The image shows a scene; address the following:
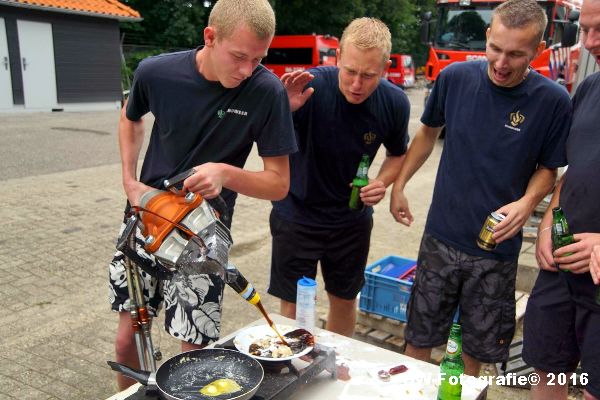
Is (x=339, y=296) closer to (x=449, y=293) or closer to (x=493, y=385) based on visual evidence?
(x=449, y=293)

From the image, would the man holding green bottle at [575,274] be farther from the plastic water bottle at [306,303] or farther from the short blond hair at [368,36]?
the plastic water bottle at [306,303]

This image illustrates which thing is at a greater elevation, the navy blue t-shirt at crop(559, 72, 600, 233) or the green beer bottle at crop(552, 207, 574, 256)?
the navy blue t-shirt at crop(559, 72, 600, 233)

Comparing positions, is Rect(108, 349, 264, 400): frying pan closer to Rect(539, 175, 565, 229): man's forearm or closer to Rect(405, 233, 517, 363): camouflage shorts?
Rect(405, 233, 517, 363): camouflage shorts

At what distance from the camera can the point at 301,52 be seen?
2278cm

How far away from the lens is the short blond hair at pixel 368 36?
2.54 m

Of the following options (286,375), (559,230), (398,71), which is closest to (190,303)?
(286,375)

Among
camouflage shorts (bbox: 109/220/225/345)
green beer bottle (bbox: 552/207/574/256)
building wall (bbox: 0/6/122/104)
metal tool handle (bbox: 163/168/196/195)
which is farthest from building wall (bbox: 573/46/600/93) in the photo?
building wall (bbox: 0/6/122/104)

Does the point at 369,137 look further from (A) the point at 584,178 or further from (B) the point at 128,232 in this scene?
(B) the point at 128,232

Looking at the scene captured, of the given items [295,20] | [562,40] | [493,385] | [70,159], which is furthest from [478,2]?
[295,20]

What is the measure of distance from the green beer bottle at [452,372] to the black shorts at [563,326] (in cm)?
65

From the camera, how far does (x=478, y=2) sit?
11188 millimetres

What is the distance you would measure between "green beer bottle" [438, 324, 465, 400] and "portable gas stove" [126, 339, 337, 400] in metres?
0.42

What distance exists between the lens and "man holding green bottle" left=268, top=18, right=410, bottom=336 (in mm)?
2697

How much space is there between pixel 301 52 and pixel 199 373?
22061 millimetres
